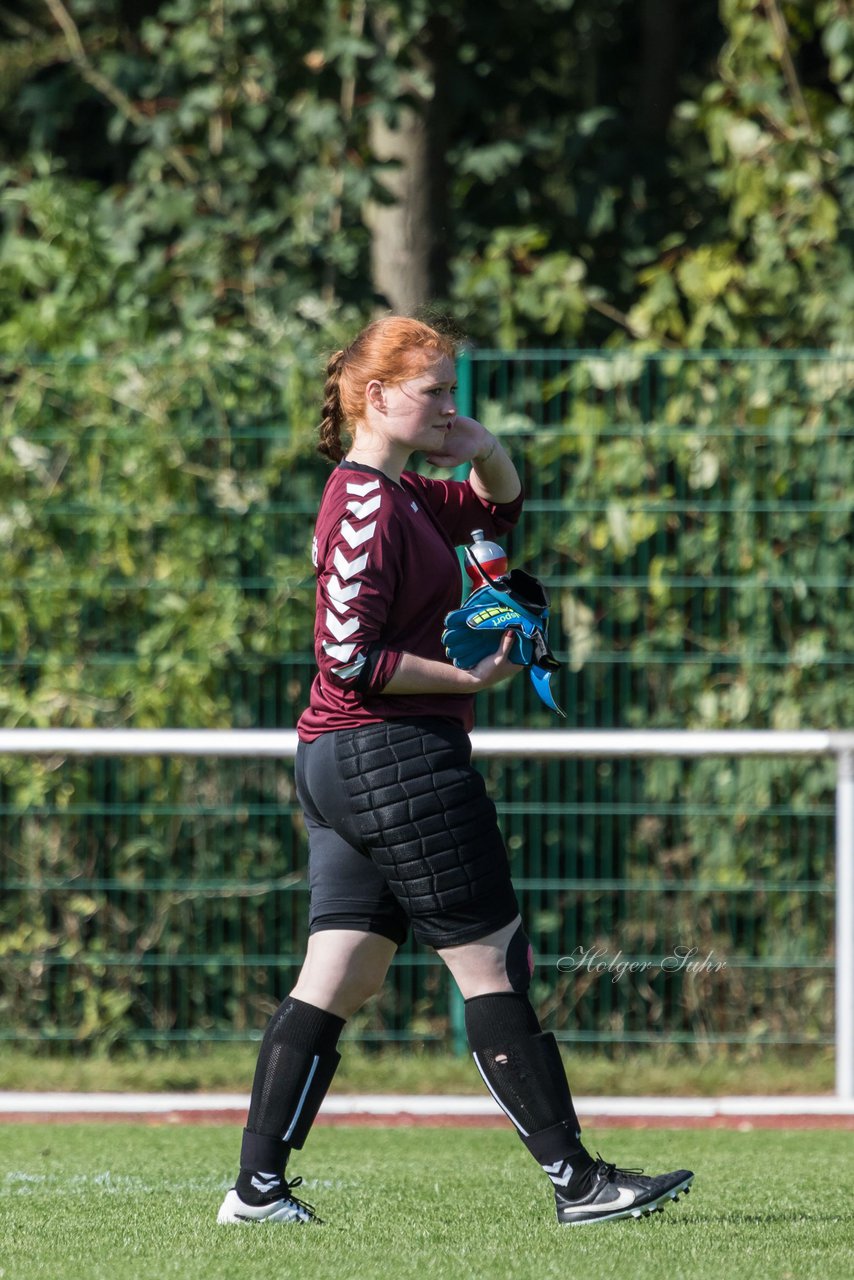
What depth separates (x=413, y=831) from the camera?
357 centimetres

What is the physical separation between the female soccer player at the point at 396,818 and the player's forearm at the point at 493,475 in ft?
0.26

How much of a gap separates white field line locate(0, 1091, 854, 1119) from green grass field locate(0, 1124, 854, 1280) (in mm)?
196

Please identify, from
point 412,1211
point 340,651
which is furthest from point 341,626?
point 412,1211

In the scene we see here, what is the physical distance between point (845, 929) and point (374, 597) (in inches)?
103

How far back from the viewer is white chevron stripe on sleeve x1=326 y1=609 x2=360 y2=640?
11.5ft

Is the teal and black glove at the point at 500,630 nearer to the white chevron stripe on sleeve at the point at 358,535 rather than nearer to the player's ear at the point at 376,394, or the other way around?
the white chevron stripe on sleeve at the point at 358,535

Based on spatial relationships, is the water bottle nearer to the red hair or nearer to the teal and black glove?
the teal and black glove

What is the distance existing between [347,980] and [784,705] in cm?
289

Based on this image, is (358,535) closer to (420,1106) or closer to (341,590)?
(341,590)

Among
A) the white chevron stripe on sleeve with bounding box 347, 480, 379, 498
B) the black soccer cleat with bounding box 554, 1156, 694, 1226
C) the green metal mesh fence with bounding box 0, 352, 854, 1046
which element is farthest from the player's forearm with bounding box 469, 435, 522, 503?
the green metal mesh fence with bounding box 0, 352, 854, 1046

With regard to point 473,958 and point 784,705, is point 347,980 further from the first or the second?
point 784,705

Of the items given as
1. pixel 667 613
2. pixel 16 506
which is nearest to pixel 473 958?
pixel 667 613

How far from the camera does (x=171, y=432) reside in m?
6.32

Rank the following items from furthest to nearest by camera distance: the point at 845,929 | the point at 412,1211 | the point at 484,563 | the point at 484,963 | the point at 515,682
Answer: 1. the point at 515,682
2. the point at 845,929
3. the point at 412,1211
4. the point at 484,563
5. the point at 484,963
